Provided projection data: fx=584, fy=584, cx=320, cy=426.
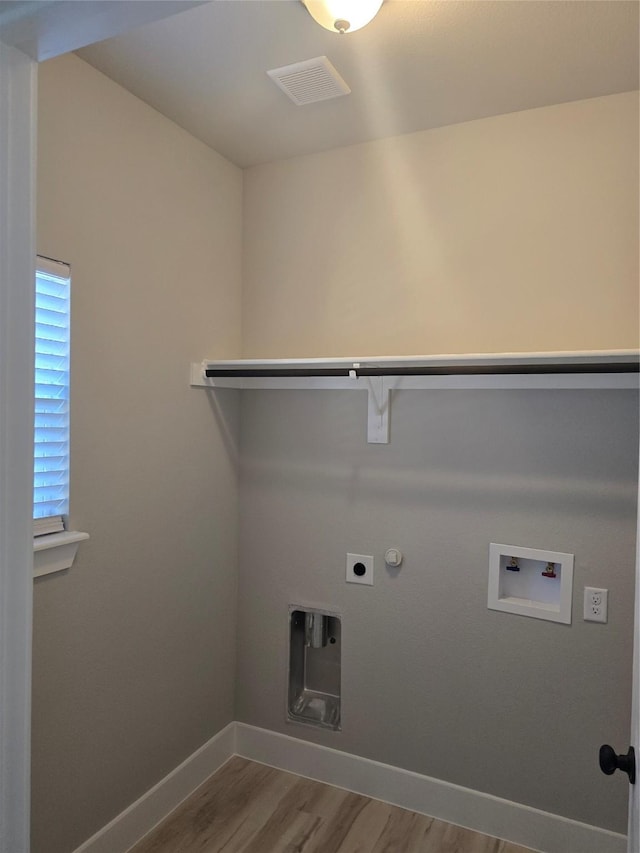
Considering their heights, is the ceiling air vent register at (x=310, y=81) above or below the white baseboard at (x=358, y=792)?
above

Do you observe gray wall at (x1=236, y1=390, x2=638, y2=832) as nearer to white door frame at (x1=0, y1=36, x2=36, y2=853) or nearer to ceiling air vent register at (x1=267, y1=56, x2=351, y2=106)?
ceiling air vent register at (x1=267, y1=56, x2=351, y2=106)

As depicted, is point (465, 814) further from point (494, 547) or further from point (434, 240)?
point (434, 240)

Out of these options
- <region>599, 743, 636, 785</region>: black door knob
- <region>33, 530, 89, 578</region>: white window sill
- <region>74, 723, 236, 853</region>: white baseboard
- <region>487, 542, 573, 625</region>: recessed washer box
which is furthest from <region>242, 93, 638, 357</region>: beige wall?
<region>74, 723, 236, 853</region>: white baseboard

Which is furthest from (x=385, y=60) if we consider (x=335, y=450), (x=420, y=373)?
(x=335, y=450)

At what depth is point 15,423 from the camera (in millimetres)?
868

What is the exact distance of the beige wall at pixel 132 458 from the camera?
1.71 meters

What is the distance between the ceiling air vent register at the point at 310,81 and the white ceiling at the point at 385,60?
0.03 meters

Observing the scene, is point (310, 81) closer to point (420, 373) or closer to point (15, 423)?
point (420, 373)

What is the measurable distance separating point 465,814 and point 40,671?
1592 mm

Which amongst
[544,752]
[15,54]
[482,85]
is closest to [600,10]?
[482,85]

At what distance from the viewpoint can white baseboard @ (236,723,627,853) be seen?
1995mm

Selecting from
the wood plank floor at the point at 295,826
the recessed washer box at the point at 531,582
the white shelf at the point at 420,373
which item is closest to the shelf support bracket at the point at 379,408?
the white shelf at the point at 420,373

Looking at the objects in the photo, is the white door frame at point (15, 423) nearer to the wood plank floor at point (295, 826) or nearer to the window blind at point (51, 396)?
the window blind at point (51, 396)

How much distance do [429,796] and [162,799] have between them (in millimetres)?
990
